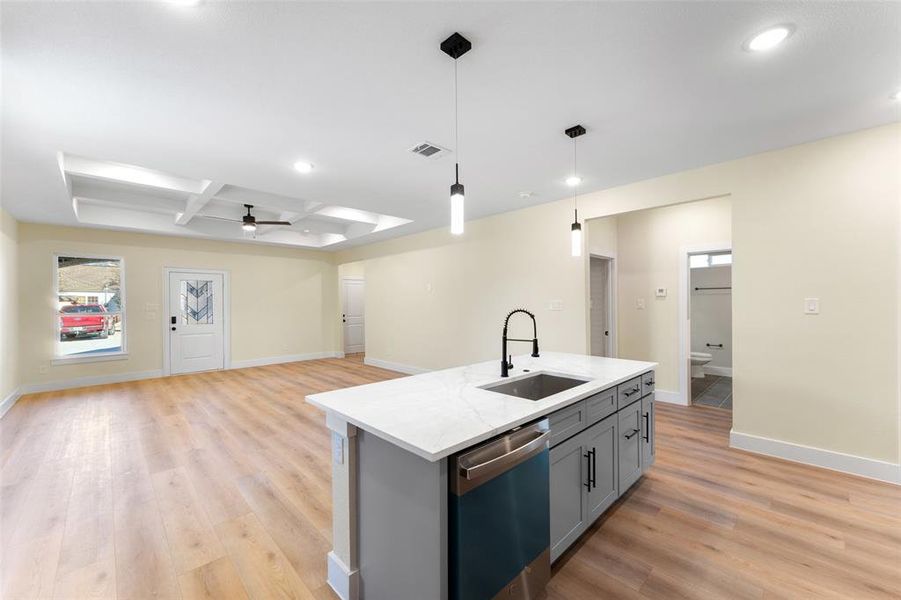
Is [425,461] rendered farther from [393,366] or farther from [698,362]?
[393,366]

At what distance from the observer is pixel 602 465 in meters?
2.14

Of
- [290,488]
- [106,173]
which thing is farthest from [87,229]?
[290,488]

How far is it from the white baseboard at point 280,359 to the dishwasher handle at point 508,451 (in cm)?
745

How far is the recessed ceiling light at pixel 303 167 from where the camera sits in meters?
3.25

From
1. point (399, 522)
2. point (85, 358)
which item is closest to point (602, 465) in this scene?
point (399, 522)

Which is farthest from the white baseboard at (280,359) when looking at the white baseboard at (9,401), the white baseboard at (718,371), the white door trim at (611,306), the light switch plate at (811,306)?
the light switch plate at (811,306)

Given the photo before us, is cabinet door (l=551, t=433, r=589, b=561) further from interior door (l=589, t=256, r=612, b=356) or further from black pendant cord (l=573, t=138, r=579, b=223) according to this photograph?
interior door (l=589, t=256, r=612, b=356)

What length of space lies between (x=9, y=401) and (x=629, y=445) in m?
7.25

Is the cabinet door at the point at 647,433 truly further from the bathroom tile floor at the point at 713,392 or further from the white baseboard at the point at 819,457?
the bathroom tile floor at the point at 713,392

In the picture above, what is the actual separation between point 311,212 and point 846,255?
5.82 m

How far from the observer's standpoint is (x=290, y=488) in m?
2.65

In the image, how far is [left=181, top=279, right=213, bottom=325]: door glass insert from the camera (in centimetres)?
682

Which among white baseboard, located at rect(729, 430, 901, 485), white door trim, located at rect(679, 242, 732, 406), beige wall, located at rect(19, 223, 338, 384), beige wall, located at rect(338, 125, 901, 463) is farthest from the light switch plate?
beige wall, located at rect(19, 223, 338, 384)

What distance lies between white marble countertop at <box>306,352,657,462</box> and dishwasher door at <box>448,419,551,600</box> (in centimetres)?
7
